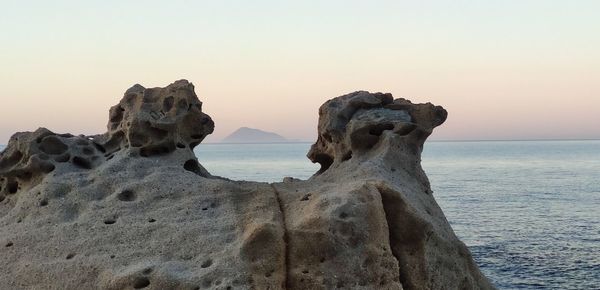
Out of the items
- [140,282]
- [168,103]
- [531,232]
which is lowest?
[531,232]

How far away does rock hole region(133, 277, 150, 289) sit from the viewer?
8.64 meters

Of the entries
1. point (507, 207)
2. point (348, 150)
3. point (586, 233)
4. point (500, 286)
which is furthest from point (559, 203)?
Answer: point (348, 150)

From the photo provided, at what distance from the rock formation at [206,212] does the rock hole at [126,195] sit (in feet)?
0.05

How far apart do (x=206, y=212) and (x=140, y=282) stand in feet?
5.88

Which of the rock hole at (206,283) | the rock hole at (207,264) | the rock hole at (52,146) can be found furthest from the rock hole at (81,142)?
the rock hole at (206,283)

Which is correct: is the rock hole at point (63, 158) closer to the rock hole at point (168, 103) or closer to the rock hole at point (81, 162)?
the rock hole at point (81, 162)

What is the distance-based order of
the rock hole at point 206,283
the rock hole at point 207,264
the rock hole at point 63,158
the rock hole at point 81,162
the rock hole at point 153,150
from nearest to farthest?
the rock hole at point 206,283 → the rock hole at point 207,264 → the rock hole at point 153,150 → the rock hole at point 63,158 → the rock hole at point 81,162

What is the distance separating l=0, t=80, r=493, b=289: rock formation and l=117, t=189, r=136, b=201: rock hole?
0.6 inches

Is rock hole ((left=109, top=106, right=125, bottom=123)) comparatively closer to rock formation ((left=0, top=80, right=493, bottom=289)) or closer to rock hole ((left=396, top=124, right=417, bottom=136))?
rock formation ((left=0, top=80, right=493, bottom=289))

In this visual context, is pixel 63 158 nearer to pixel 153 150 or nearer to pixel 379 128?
pixel 153 150

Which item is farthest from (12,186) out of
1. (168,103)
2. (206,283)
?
(206,283)

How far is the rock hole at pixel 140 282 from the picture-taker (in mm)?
8641

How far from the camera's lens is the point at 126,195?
11.0m

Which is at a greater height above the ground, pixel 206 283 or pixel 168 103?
pixel 168 103
